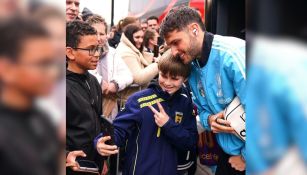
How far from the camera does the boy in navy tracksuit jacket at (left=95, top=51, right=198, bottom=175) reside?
2.10 m

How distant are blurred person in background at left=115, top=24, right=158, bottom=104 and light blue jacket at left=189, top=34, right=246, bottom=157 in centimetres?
135

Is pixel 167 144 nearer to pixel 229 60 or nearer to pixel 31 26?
pixel 229 60

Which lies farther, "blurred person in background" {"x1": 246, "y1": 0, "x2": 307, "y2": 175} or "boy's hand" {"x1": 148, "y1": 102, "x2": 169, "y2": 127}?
"boy's hand" {"x1": 148, "y1": 102, "x2": 169, "y2": 127}

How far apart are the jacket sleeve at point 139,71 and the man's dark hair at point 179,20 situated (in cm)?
132

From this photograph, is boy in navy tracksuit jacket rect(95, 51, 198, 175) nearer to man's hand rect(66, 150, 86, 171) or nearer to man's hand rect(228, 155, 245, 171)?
man's hand rect(228, 155, 245, 171)

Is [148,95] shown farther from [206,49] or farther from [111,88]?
[111,88]

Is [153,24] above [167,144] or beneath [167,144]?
above

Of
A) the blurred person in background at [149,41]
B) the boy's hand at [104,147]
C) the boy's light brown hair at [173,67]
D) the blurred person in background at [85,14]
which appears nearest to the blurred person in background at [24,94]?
the boy's hand at [104,147]

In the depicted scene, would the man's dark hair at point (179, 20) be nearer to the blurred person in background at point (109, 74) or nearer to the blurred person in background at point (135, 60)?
the blurred person in background at point (109, 74)

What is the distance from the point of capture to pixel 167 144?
7.16 feet

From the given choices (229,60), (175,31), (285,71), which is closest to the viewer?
(285,71)

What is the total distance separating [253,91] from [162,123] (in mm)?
1438

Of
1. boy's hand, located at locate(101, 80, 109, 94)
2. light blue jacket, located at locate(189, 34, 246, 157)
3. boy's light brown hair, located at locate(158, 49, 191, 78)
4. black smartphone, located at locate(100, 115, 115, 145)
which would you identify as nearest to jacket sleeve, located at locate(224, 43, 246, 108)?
light blue jacket, located at locate(189, 34, 246, 157)

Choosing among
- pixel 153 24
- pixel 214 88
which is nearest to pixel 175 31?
pixel 214 88
